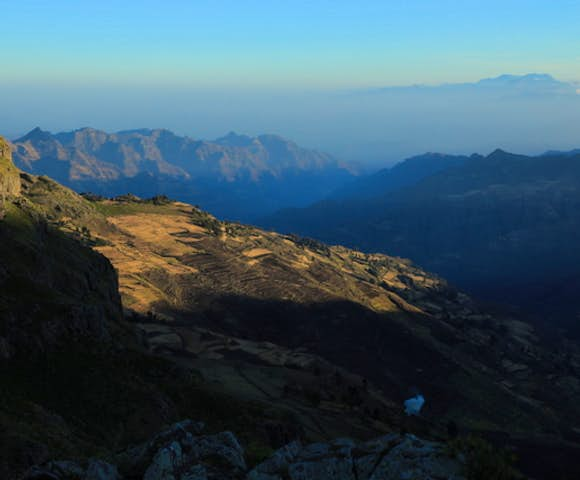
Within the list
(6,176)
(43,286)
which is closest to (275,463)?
(43,286)

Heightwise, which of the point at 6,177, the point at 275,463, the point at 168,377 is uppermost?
the point at 6,177

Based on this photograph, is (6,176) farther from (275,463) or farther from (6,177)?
(275,463)

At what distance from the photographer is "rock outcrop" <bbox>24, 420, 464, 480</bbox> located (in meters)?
23.9

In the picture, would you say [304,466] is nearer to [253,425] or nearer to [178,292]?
[253,425]

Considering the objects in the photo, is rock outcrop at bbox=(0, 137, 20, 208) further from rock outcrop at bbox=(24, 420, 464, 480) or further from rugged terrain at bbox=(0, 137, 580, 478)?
rock outcrop at bbox=(24, 420, 464, 480)

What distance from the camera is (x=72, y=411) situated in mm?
55406

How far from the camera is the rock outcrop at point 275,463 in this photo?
78.5ft

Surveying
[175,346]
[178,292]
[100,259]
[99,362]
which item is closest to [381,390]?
[175,346]

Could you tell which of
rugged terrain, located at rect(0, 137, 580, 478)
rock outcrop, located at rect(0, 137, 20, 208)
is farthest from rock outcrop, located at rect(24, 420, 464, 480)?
rock outcrop, located at rect(0, 137, 20, 208)

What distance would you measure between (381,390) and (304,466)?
147 meters

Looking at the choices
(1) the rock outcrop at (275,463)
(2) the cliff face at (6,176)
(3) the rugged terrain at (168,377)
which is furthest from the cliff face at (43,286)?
(1) the rock outcrop at (275,463)

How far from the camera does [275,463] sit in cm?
2600

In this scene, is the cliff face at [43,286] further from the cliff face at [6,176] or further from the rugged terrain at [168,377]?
the rugged terrain at [168,377]

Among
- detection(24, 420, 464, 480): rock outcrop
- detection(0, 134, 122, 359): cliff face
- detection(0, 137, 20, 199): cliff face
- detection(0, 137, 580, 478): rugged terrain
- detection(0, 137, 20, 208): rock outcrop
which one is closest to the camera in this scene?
detection(24, 420, 464, 480): rock outcrop
